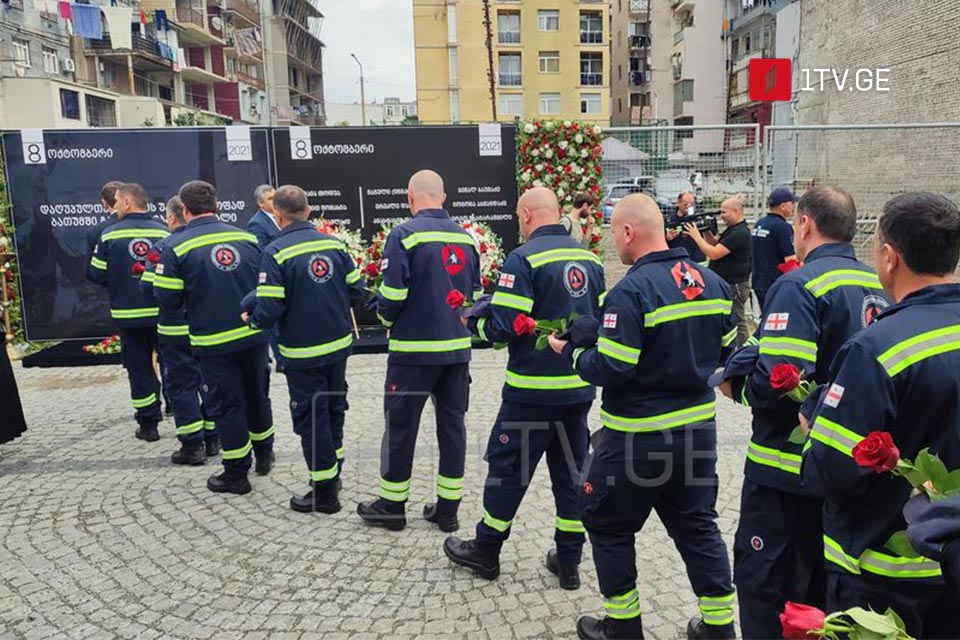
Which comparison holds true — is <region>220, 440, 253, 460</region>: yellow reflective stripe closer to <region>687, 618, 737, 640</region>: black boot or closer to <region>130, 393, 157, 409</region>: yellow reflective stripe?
<region>130, 393, 157, 409</region>: yellow reflective stripe

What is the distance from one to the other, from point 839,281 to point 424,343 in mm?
2681

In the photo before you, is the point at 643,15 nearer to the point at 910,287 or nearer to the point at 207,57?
the point at 207,57

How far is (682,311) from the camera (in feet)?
11.1

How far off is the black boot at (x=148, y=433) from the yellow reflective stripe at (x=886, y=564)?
6.45m

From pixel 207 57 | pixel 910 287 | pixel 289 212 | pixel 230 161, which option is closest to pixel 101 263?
pixel 289 212

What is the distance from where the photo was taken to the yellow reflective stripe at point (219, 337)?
5664 millimetres

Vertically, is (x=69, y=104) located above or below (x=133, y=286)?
above

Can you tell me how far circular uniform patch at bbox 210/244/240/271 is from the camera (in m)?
5.75

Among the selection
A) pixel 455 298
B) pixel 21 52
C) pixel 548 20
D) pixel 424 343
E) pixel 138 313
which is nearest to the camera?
pixel 455 298

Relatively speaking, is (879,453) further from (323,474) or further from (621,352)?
(323,474)

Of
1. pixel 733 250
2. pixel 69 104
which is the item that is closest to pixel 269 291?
pixel 733 250

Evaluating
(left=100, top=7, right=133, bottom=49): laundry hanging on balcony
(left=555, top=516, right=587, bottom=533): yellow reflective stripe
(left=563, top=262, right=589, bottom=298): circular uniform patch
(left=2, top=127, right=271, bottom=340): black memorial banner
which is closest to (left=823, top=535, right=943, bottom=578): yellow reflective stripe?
(left=555, top=516, right=587, bottom=533): yellow reflective stripe

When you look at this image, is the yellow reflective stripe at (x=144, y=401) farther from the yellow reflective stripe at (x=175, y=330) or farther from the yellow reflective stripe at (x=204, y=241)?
the yellow reflective stripe at (x=204, y=241)

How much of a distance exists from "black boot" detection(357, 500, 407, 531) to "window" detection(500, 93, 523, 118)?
54700mm
